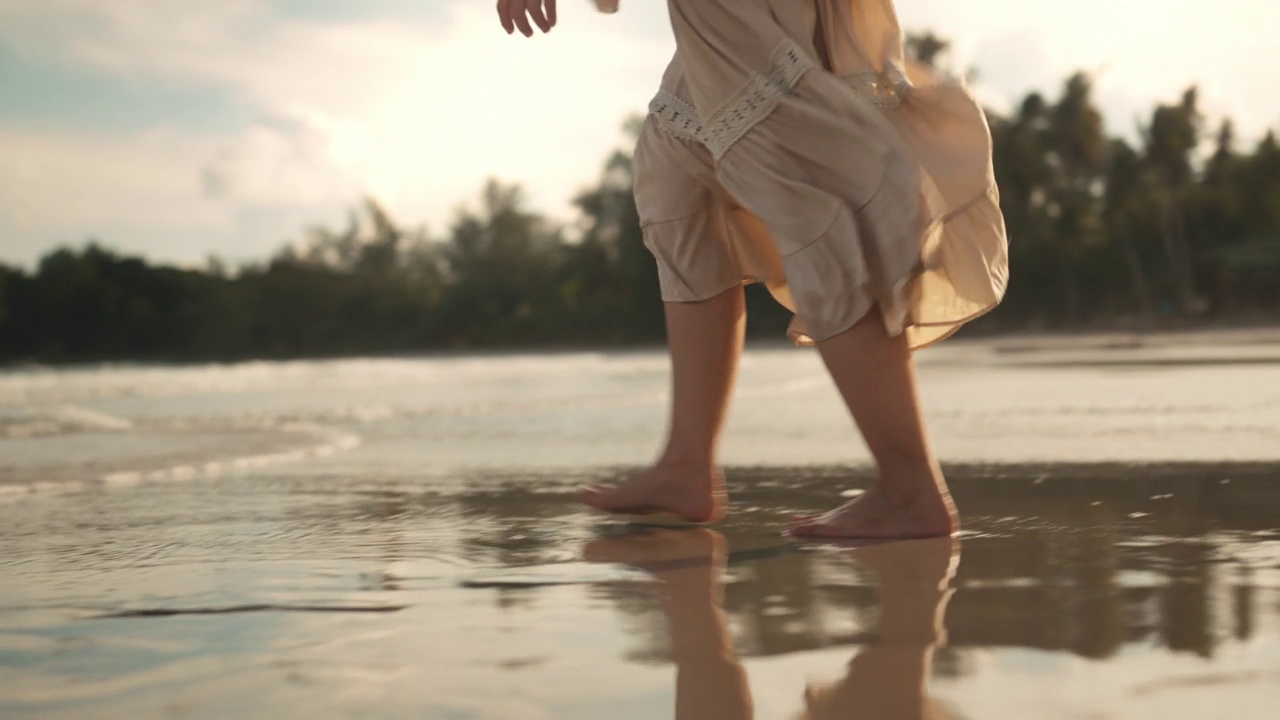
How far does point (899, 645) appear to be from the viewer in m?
1.39

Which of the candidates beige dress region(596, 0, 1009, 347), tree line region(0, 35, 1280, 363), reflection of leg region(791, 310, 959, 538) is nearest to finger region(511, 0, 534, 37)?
beige dress region(596, 0, 1009, 347)

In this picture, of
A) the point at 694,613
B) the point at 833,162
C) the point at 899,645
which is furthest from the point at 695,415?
the point at 899,645

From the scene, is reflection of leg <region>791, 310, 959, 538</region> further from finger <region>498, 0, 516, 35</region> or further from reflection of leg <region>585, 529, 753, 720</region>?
finger <region>498, 0, 516, 35</region>

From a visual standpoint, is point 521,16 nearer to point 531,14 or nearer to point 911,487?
point 531,14

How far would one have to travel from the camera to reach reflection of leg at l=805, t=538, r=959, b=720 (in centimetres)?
118

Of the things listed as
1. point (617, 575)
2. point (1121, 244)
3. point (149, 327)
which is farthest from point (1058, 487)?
point (149, 327)

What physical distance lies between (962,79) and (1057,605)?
1.13 m

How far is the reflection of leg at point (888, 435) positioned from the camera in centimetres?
214

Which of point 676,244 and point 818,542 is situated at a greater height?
point 676,244

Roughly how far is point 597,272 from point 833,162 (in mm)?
53328

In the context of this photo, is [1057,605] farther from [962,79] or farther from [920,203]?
[962,79]

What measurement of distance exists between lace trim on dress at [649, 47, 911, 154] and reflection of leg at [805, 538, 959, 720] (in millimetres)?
731

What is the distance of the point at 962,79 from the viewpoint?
2.38 m

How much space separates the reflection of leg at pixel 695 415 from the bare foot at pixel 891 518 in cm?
28
